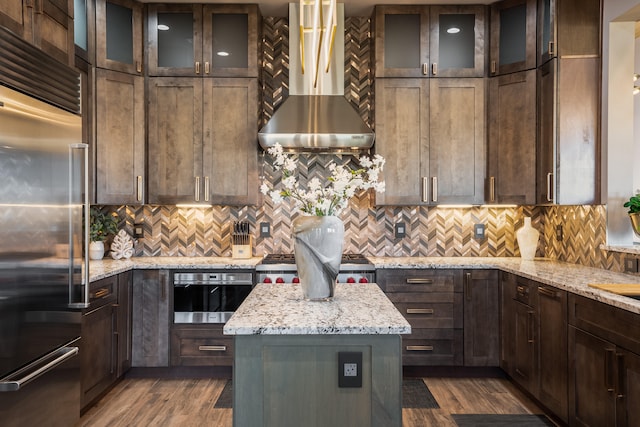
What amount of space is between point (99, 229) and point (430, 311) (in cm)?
280

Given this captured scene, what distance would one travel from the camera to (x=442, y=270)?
12.4 feet

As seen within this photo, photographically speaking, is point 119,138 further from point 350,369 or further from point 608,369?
point 608,369

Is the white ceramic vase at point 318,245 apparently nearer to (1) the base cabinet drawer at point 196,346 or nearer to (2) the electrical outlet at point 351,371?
(2) the electrical outlet at point 351,371

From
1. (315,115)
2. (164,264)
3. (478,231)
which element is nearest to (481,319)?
(478,231)

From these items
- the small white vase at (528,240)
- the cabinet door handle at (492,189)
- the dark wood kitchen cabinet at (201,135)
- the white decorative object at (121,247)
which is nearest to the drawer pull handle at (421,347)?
the small white vase at (528,240)

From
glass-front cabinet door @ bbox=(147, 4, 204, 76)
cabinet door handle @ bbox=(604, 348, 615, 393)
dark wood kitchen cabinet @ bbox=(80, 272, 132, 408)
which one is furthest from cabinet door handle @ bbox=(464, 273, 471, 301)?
glass-front cabinet door @ bbox=(147, 4, 204, 76)

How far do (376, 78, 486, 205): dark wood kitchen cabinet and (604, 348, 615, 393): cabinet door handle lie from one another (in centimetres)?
188

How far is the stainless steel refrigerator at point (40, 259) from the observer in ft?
6.30

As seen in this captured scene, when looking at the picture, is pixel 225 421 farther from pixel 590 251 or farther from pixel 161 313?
pixel 590 251

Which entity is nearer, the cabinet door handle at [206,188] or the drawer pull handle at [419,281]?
the drawer pull handle at [419,281]

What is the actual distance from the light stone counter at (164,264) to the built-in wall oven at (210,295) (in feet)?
0.21

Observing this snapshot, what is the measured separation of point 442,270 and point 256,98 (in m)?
2.09

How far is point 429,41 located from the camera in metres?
4.02

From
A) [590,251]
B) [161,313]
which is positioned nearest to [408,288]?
[590,251]
